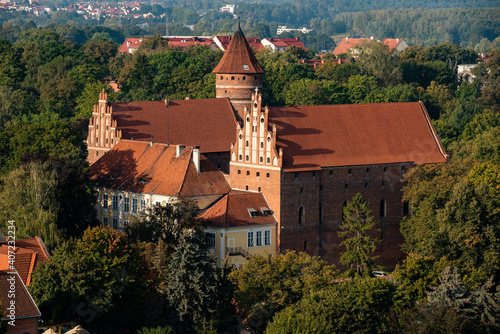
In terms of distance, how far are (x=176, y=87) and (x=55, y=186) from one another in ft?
153

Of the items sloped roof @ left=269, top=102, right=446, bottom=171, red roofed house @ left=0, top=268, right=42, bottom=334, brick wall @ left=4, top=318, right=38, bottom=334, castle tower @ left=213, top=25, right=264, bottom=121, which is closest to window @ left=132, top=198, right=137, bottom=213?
sloped roof @ left=269, top=102, right=446, bottom=171

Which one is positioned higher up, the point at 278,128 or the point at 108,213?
the point at 278,128

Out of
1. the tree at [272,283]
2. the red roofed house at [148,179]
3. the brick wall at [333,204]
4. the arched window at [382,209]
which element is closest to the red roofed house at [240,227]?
the brick wall at [333,204]

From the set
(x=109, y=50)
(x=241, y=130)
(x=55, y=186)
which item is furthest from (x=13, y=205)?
(x=109, y=50)

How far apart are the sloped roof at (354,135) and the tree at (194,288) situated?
13.3 m

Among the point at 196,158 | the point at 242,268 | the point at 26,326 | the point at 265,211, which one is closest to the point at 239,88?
the point at 196,158

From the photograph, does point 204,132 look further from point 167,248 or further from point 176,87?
point 176,87

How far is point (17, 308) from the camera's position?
45812 mm

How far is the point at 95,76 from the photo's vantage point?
381ft

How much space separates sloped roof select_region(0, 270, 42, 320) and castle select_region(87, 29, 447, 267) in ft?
65.0

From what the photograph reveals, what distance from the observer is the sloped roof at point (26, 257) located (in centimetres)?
5144

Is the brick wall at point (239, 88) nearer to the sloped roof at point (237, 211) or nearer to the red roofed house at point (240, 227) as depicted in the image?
the red roofed house at point (240, 227)

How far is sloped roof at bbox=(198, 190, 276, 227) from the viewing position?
61344mm

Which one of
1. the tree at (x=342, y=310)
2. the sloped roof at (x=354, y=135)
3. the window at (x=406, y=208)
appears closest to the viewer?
the tree at (x=342, y=310)
